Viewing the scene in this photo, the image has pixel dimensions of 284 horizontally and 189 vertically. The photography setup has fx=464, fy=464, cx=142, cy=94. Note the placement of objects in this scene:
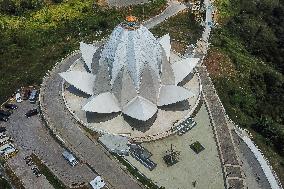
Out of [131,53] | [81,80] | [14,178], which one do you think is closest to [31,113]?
[81,80]

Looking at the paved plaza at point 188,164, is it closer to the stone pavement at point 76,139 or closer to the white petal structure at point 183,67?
the stone pavement at point 76,139

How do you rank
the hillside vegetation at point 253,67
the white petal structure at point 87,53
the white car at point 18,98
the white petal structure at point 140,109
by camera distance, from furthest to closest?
the hillside vegetation at point 253,67 → the white petal structure at point 87,53 → the white car at point 18,98 → the white petal structure at point 140,109

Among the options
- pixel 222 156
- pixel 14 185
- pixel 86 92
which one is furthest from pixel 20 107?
pixel 222 156

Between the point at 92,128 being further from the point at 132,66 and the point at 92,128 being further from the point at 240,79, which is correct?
the point at 240,79

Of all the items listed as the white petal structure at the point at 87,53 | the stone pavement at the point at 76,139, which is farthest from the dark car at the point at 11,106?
the white petal structure at the point at 87,53

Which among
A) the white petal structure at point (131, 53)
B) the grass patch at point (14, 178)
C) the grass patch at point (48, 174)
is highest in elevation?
the white petal structure at point (131, 53)

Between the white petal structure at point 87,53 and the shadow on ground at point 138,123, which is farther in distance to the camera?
the white petal structure at point 87,53

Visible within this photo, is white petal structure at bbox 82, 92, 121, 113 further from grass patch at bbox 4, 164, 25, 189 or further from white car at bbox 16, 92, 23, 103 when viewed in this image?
white car at bbox 16, 92, 23, 103
